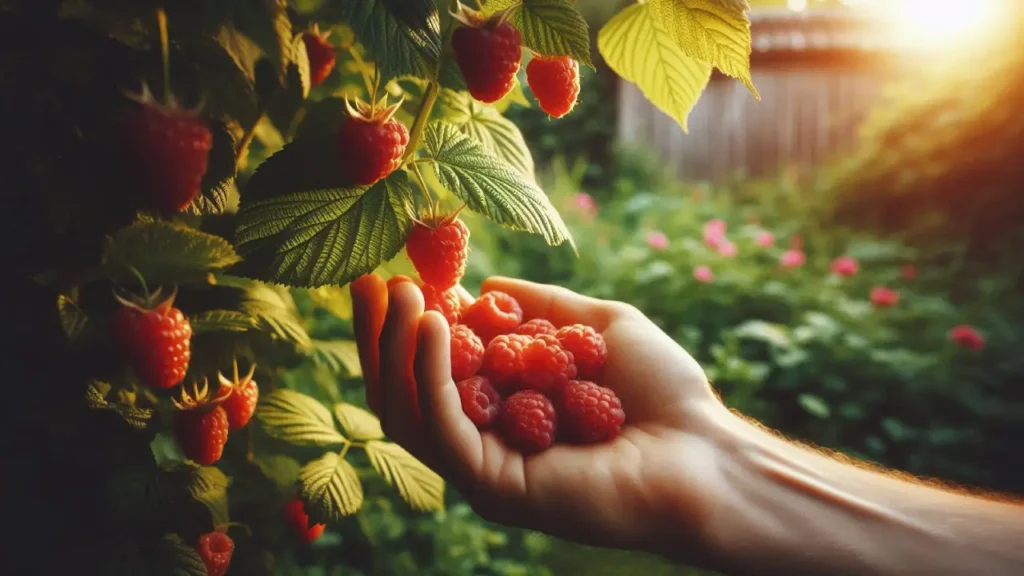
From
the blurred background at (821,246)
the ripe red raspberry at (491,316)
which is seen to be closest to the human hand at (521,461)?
the ripe red raspberry at (491,316)

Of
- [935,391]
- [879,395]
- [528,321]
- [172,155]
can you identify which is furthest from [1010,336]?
[172,155]

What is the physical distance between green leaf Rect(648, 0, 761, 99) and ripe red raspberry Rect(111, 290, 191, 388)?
0.60 metres

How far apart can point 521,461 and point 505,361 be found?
0.19m

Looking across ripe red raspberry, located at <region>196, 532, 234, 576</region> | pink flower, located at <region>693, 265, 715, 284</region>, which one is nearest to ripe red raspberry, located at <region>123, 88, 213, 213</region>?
ripe red raspberry, located at <region>196, 532, 234, 576</region>

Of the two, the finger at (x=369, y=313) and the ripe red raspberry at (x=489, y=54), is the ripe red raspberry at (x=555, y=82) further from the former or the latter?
the finger at (x=369, y=313)

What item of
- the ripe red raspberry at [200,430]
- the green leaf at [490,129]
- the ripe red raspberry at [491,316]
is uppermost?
the green leaf at [490,129]

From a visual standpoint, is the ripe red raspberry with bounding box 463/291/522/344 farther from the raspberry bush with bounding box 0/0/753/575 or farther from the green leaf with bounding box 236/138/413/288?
the green leaf with bounding box 236/138/413/288

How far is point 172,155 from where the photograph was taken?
2.03 ft

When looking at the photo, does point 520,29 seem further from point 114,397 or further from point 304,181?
point 114,397

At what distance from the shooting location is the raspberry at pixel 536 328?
1.19m

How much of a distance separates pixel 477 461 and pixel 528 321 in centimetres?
42

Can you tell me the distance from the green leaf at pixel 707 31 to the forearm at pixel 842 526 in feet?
1.64

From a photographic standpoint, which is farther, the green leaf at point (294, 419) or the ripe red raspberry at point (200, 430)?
the green leaf at point (294, 419)

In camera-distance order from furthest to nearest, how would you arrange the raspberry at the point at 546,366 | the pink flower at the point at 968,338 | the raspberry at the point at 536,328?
the pink flower at the point at 968,338 < the raspberry at the point at 536,328 < the raspberry at the point at 546,366
